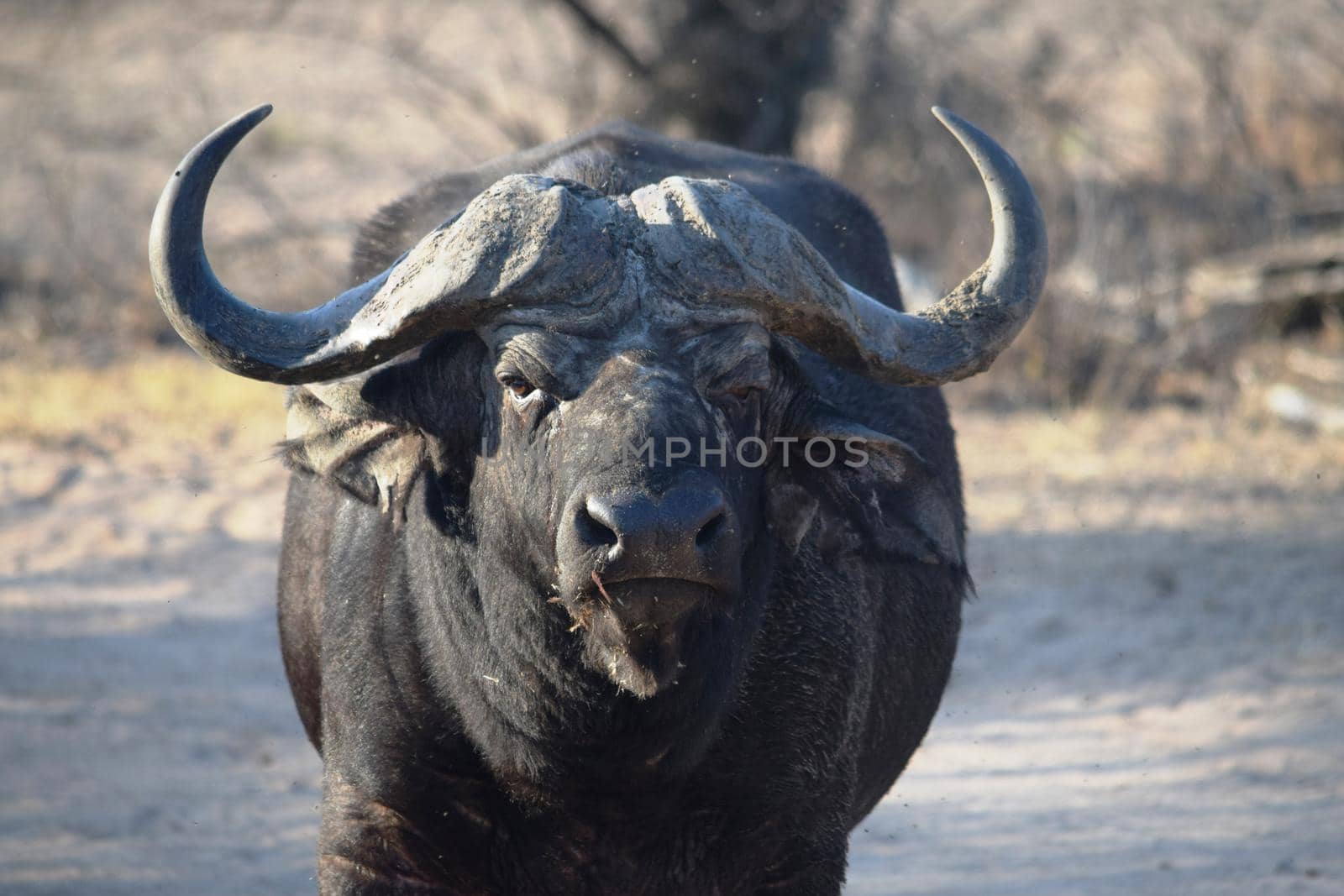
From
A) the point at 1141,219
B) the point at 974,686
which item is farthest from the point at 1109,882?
the point at 1141,219

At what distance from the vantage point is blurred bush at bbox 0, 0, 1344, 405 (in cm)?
1195

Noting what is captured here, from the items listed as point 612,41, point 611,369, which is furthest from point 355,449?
point 612,41

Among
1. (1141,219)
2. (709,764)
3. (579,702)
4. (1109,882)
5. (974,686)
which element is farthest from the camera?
(1141,219)

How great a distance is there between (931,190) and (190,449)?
23.5ft

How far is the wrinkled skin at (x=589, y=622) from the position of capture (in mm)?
3062

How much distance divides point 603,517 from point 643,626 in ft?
1.02

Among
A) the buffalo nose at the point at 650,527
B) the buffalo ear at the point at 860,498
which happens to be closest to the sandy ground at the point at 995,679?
the buffalo ear at the point at 860,498

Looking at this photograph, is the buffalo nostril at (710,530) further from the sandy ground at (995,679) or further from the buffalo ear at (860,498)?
the sandy ground at (995,679)

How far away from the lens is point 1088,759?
6.33 metres

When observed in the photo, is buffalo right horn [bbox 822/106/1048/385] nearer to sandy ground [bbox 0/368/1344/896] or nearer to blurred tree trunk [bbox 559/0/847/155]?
sandy ground [bbox 0/368/1344/896]

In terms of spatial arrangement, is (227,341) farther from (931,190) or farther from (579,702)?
(931,190)

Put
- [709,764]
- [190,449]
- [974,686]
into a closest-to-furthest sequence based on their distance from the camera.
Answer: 1. [709,764]
2. [974,686]
3. [190,449]

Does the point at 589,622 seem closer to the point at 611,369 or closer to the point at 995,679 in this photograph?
the point at 611,369

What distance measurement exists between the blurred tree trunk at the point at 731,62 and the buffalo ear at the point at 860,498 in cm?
887
